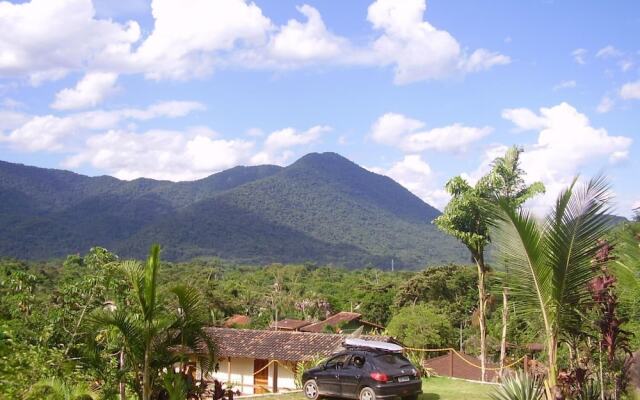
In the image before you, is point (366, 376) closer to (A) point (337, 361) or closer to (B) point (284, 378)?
(A) point (337, 361)

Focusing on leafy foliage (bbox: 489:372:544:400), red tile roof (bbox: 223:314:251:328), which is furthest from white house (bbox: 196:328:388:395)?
red tile roof (bbox: 223:314:251:328)

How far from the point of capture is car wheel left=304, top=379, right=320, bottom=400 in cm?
1209

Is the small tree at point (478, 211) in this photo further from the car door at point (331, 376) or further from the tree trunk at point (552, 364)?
the tree trunk at point (552, 364)

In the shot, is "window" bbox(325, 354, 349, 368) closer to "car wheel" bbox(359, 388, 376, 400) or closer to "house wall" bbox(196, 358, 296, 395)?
"car wheel" bbox(359, 388, 376, 400)

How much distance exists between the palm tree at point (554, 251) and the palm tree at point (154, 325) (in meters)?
4.77

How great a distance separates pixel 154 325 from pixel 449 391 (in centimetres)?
710

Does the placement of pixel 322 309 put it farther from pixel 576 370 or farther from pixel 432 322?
pixel 576 370

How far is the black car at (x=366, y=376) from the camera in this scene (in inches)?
430

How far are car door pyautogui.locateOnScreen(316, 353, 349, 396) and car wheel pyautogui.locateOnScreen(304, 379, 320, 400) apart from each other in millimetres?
120

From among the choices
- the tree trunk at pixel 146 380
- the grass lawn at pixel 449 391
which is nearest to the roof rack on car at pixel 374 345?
the grass lawn at pixel 449 391

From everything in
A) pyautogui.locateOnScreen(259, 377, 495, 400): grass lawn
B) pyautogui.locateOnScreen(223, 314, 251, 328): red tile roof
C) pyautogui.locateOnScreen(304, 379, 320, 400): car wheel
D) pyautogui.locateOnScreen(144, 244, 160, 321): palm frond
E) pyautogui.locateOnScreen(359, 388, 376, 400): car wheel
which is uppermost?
pyautogui.locateOnScreen(144, 244, 160, 321): palm frond

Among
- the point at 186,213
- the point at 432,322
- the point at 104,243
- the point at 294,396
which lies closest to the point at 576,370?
the point at 294,396

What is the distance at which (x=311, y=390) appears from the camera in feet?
40.0

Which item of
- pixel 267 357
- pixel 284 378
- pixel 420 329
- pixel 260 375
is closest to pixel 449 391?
pixel 267 357
